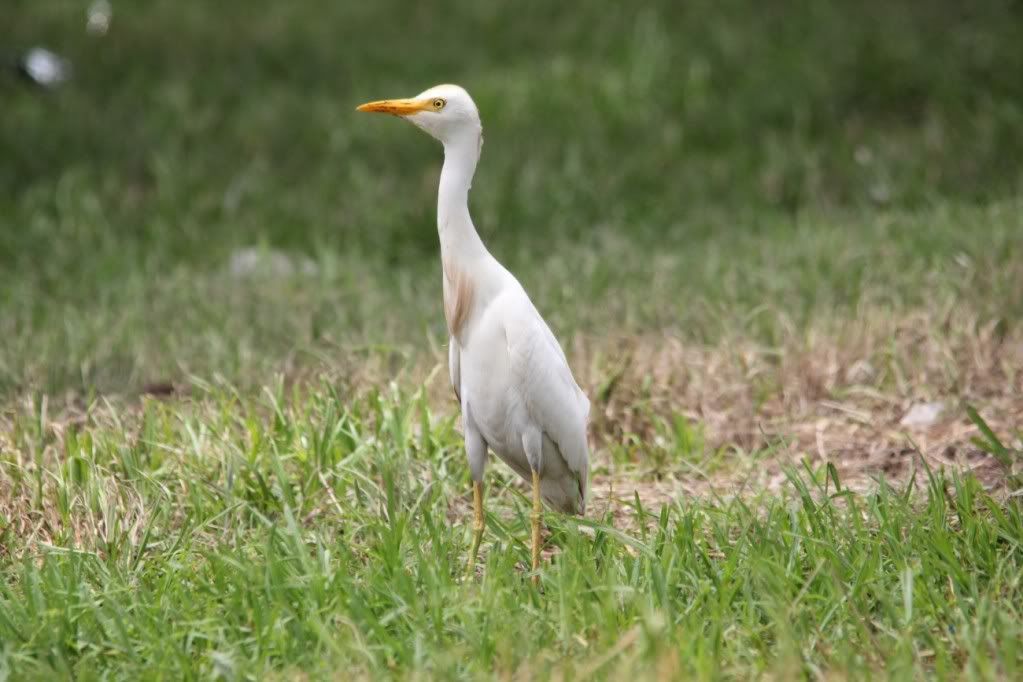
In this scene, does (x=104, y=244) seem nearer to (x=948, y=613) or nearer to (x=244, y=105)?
(x=244, y=105)

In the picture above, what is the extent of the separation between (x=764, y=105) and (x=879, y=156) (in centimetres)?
94

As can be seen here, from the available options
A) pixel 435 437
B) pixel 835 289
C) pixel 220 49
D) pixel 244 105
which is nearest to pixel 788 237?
pixel 835 289

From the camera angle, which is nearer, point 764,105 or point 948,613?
point 948,613

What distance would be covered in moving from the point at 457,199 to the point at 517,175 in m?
4.90

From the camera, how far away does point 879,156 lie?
26.4 feet

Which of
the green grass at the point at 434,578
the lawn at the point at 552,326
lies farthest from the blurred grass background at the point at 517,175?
the green grass at the point at 434,578

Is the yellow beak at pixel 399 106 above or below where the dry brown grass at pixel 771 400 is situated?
above

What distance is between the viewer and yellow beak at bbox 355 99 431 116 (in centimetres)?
324

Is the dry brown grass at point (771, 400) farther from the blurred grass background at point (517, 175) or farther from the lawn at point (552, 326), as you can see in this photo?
the blurred grass background at point (517, 175)

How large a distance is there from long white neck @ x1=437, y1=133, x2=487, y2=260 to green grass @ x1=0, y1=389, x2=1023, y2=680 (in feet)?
2.20

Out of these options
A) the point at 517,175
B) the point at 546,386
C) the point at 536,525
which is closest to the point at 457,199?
the point at 546,386

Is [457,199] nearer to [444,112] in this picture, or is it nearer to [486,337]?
[444,112]

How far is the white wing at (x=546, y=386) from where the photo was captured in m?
3.32

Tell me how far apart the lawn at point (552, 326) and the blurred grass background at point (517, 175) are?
30 mm
